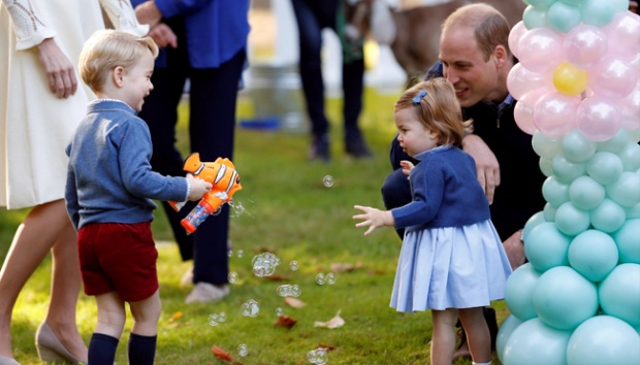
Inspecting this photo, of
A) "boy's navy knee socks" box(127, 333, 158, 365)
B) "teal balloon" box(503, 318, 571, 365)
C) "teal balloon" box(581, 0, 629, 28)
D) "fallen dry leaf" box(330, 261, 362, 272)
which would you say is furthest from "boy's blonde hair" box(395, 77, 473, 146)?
"fallen dry leaf" box(330, 261, 362, 272)

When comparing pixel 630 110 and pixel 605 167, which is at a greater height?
pixel 630 110

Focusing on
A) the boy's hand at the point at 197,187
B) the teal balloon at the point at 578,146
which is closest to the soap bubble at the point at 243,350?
the boy's hand at the point at 197,187

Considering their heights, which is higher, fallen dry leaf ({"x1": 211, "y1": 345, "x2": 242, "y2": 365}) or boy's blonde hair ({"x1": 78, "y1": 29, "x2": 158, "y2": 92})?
boy's blonde hair ({"x1": 78, "y1": 29, "x2": 158, "y2": 92})

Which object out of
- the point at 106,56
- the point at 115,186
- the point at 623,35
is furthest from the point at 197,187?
the point at 623,35

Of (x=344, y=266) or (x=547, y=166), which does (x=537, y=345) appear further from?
(x=344, y=266)

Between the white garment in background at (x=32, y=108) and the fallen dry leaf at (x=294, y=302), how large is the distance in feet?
3.83

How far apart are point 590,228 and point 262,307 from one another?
171cm

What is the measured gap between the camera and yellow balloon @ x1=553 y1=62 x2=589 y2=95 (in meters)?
2.71

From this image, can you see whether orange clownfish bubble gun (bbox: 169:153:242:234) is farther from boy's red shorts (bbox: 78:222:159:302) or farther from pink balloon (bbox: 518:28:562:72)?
pink balloon (bbox: 518:28:562:72)

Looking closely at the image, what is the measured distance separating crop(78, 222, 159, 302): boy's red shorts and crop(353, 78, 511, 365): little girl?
721mm

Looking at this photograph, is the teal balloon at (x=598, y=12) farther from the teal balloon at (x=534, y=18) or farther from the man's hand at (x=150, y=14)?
the man's hand at (x=150, y=14)

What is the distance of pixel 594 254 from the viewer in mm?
2664

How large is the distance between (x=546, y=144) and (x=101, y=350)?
4.59 ft

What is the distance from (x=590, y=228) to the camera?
2.75 meters
